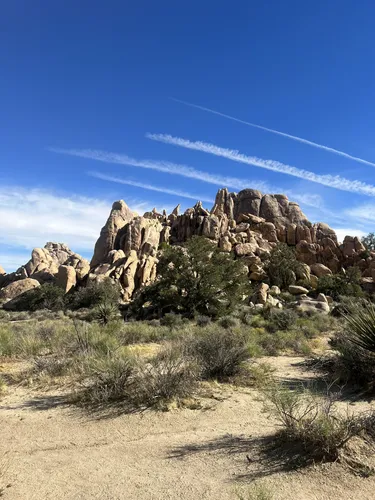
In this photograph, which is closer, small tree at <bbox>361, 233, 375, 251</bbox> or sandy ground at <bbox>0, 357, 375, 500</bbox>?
sandy ground at <bbox>0, 357, 375, 500</bbox>

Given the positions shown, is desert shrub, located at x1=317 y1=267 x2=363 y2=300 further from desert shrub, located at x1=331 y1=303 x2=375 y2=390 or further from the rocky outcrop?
desert shrub, located at x1=331 y1=303 x2=375 y2=390

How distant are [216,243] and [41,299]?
2311cm

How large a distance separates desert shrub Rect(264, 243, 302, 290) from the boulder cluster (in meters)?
1.24

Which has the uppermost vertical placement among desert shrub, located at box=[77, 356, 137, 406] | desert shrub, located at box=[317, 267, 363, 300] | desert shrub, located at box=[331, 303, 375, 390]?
desert shrub, located at box=[317, 267, 363, 300]

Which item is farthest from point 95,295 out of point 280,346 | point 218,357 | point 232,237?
point 218,357

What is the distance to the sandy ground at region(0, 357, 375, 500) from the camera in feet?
12.8

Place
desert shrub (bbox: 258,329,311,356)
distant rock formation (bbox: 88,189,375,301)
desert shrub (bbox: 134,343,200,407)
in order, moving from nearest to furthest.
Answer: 1. desert shrub (bbox: 134,343,200,407)
2. desert shrub (bbox: 258,329,311,356)
3. distant rock formation (bbox: 88,189,375,301)

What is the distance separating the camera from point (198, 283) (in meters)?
30.0

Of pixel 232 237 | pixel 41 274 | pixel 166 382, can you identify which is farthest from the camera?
pixel 232 237

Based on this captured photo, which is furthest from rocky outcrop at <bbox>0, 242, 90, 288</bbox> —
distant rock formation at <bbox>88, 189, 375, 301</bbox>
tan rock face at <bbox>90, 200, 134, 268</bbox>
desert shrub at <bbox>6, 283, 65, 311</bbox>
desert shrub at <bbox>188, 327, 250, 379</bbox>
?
desert shrub at <bbox>188, 327, 250, 379</bbox>

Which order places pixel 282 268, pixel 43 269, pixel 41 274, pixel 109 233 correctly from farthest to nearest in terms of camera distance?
pixel 43 269 < pixel 41 274 < pixel 109 233 < pixel 282 268

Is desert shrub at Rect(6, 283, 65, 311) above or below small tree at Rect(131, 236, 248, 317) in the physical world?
below

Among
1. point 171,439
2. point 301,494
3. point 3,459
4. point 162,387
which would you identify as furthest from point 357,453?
point 3,459

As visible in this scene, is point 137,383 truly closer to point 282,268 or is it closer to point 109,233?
point 282,268
